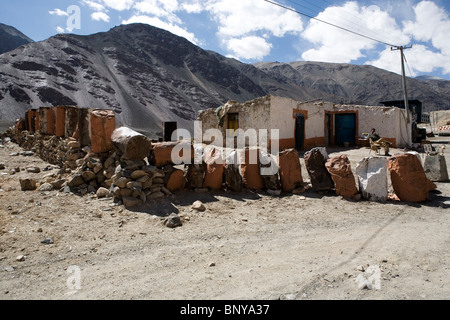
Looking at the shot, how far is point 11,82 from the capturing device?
35500 mm

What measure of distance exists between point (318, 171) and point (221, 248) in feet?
9.76

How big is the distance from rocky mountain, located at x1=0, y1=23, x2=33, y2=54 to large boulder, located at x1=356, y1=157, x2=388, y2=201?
89.3 meters

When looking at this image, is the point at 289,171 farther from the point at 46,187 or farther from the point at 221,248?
the point at 46,187

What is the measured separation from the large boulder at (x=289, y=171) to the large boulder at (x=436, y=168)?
335 centimetres

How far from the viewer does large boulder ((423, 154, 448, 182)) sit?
20.6 ft

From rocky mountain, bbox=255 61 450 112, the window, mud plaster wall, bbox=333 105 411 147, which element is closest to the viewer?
the window

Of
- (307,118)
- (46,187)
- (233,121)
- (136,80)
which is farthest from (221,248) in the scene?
(136,80)

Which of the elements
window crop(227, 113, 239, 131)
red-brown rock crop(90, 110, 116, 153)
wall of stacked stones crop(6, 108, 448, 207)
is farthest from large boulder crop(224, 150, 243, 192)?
window crop(227, 113, 239, 131)

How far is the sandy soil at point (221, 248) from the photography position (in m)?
2.39

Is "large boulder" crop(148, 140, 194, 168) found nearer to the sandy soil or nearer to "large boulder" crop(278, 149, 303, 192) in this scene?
the sandy soil

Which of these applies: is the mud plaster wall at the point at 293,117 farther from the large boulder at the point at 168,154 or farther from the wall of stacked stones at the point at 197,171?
the large boulder at the point at 168,154

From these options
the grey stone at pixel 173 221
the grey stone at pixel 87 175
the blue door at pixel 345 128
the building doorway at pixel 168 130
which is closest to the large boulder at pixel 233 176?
the grey stone at pixel 173 221
